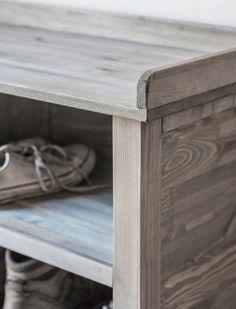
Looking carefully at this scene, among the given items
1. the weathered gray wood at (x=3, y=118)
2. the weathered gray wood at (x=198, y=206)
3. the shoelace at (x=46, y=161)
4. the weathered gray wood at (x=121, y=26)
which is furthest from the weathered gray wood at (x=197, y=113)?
the weathered gray wood at (x=3, y=118)

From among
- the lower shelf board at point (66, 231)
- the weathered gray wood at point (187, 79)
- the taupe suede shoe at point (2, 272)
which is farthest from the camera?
the taupe suede shoe at point (2, 272)

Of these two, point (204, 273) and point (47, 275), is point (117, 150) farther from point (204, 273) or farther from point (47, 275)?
point (47, 275)

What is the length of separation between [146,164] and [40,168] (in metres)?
0.37

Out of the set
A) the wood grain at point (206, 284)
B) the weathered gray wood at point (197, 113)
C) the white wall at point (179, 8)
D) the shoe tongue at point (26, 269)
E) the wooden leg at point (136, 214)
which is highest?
the white wall at point (179, 8)

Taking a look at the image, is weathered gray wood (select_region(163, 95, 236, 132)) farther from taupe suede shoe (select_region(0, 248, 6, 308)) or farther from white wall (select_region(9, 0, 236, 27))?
taupe suede shoe (select_region(0, 248, 6, 308))

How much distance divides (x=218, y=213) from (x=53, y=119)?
0.49m

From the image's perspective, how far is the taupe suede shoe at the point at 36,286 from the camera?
3.75 ft

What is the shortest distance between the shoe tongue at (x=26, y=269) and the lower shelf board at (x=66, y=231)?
86 mm

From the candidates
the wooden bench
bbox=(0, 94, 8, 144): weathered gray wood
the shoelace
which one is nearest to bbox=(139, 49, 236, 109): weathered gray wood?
the wooden bench

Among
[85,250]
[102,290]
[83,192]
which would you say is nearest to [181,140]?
[85,250]

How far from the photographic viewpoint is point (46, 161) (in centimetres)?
123

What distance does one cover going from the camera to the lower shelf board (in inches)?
37.9

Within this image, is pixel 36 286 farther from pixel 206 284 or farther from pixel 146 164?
pixel 146 164

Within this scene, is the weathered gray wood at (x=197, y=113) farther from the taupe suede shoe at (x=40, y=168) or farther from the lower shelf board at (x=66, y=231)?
the taupe suede shoe at (x=40, y=168)
